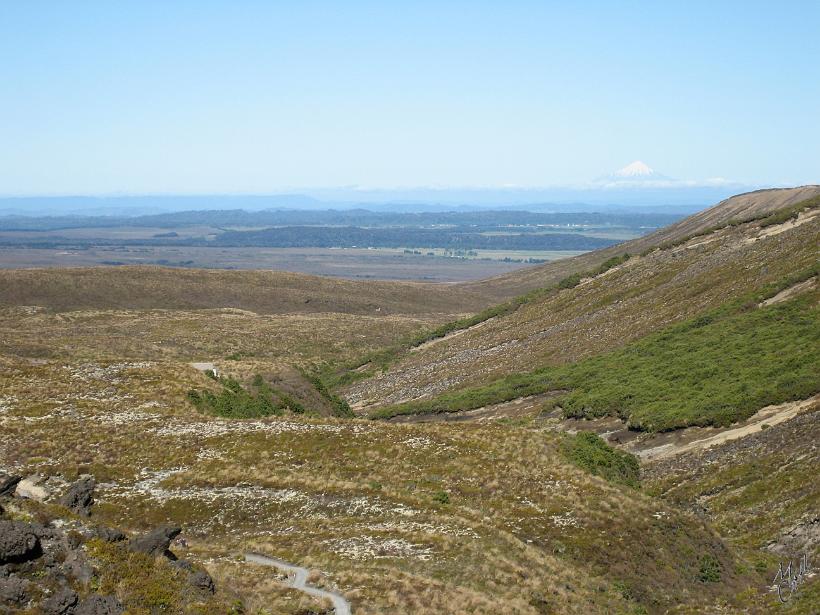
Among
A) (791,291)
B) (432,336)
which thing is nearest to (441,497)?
(791,291)

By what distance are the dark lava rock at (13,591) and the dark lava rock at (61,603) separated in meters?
0.51

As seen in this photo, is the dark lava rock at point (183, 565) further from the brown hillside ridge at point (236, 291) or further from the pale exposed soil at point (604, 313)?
the brown hillside ridge at point (236, 291)

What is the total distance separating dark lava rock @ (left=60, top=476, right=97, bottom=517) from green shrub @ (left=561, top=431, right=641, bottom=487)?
18.9 m

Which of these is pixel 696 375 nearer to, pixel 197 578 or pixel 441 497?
pixel 441 497

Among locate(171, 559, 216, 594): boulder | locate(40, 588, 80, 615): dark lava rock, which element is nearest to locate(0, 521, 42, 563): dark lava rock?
locate(40, 588, 80, 615): dark lava rock

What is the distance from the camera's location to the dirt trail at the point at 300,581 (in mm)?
20781

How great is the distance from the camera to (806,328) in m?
44.4

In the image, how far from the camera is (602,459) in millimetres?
35531

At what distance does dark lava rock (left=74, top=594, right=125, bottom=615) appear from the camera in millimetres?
17000

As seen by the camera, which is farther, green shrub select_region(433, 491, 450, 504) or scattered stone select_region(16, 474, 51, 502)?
green shrub select_region(433, 491, 450, 504)

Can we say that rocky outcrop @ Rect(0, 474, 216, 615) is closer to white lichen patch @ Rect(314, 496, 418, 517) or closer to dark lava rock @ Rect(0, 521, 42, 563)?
dark lava rock @ Rect(0, 521, 42, 563)

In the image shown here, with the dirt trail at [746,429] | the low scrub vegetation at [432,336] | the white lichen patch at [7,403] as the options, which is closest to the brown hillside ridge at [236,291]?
the low scrub vegetation at [432,336]

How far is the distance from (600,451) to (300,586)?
18.3 m

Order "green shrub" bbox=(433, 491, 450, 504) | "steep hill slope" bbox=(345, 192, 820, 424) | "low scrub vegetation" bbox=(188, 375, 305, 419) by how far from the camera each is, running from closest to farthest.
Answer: "green shrub" bbox=(433, 491, 450, 504)
"low scrub vegetation" bbox=(188, 375, 305, 419)
"steep hill slope" bbox=(345, 192, 820, 424)
